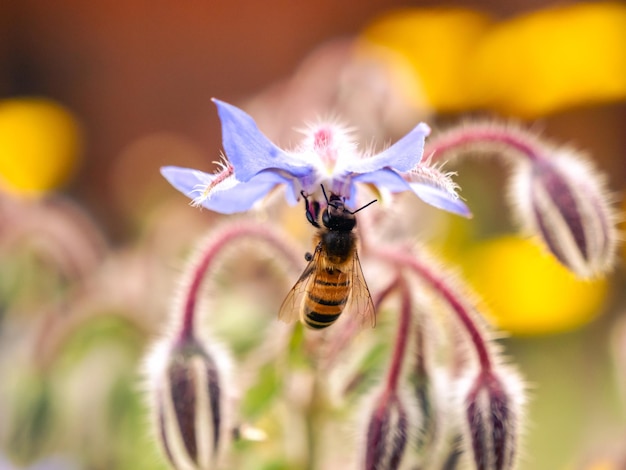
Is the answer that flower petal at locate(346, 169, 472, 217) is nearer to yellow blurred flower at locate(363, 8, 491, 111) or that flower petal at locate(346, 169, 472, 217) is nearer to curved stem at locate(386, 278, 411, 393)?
curved stem at locate(386, 278, 411, 393)

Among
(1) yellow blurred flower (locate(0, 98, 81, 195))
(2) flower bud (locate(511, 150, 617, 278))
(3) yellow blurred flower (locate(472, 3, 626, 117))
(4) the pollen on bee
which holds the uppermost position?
(3) yellow blurred flower (locate(472, 3, 626, 117))

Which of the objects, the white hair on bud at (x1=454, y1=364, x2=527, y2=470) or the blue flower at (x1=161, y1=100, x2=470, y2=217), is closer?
the blue flower at (x1=161, y1=100, x2=470, y2=217)

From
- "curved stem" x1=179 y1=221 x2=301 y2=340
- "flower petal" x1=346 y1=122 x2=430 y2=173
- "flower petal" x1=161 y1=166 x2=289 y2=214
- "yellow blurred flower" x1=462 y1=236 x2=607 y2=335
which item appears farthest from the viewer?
"yellow blurred flower" x1=462 y1=236 x2=607 y2=335

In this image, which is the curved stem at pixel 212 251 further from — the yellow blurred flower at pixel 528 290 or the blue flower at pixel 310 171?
the yellow blurred flower at pixel 528 290

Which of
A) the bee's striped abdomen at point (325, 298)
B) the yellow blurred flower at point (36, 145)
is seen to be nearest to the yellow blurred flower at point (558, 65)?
the yellow blurred flower at point (36, 145)

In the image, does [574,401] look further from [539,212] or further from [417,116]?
[539,212]

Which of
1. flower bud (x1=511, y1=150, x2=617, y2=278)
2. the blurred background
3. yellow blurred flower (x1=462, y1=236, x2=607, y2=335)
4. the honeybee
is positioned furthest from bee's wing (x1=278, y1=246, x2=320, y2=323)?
yellow blurred flower (x1=462, y1=236, x2=607, y2=335)

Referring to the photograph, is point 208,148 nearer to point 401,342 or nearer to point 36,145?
point 36,145
